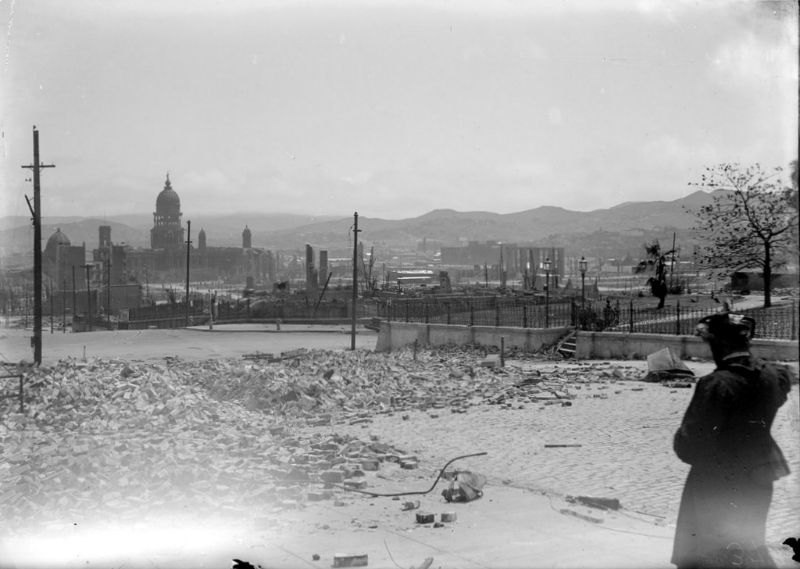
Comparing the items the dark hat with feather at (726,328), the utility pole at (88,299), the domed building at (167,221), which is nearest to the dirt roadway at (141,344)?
the utility pole at (88,299)

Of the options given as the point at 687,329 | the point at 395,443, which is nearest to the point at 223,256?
the point at 395,443

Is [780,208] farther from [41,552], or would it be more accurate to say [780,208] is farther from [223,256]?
[223,256]

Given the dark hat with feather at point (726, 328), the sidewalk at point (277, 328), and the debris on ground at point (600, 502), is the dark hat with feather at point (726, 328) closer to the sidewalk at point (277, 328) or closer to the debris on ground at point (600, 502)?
the debris on ground at point (600, 502)

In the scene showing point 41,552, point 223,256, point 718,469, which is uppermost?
point 223,256

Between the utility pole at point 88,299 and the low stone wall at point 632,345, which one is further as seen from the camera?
the low stone wall at point 632,345

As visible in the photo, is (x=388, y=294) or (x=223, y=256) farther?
(x=388, y=294)

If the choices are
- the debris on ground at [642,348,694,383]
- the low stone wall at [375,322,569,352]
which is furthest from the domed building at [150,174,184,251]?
the low stone wall at [375,322,569,352]

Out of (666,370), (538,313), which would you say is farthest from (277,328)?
(538,313)
